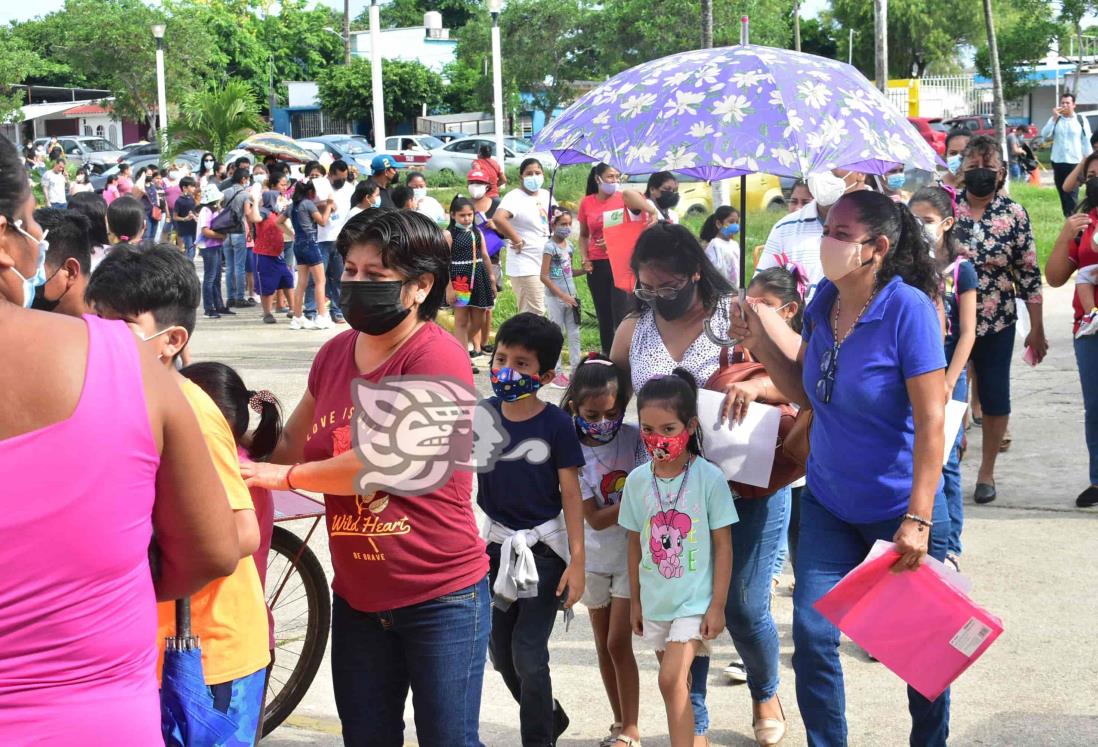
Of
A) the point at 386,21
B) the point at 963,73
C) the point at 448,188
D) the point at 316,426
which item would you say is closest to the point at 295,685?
the point at 316,426

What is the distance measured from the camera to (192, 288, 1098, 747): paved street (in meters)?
4.82

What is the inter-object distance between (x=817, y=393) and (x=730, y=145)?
910 millimetres

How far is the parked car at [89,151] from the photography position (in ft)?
144

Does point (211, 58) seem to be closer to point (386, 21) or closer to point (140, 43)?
point (140, 43)

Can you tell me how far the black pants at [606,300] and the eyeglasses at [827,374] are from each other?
6675 mm

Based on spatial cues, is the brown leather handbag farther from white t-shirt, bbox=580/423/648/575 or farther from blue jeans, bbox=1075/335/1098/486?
blue jeans, bbox=1075/335/1098/486

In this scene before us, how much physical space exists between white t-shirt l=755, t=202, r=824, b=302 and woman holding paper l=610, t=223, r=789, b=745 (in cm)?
179

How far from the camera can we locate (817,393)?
13.7 feet

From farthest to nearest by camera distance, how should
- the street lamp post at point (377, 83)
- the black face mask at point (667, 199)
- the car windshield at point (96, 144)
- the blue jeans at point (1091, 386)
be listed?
the car windshield at point (96, 144), the street lamp post at point (377, 83), the black face mask at point (667, 199), the blue jeans at point (1091, 386)

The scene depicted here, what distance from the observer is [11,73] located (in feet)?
180

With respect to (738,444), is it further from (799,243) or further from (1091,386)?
(1091,386)

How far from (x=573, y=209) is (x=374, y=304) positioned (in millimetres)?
11312

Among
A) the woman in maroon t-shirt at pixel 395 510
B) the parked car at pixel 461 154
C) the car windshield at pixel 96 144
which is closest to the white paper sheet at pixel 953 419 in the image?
the woman in maroon t-shirt at pixel 395 510

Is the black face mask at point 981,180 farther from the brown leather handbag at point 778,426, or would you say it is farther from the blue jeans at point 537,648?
the blue jeans at point 537,648
